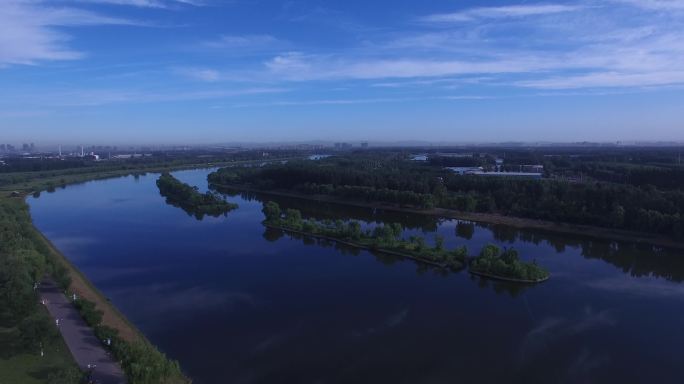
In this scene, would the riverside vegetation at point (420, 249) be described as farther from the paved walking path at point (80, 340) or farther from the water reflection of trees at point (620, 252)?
the paved walking path at point (80, 340)

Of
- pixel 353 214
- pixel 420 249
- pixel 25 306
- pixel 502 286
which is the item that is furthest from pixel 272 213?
pixel 25 306

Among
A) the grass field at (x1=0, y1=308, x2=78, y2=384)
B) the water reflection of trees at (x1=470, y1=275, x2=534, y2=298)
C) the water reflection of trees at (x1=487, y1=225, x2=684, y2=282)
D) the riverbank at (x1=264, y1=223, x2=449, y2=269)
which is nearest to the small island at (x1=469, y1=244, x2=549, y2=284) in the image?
the water reflection of trees at (x1=470, y1=275, x2=534, y2=298)

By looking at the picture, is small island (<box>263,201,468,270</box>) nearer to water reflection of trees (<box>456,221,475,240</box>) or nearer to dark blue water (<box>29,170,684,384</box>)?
dark blue water (<box>29,170,684,384</box>)

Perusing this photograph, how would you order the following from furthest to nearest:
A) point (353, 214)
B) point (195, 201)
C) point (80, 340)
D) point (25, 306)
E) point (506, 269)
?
point (195, 201) → point (353, 214) → point (506, 269) → point (25, 306) → point (80, 340)

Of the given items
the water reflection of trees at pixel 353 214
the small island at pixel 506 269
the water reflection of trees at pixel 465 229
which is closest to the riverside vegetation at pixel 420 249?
the small island at pixel 506 269

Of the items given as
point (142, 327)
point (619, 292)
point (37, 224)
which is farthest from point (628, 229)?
point (37, 224)

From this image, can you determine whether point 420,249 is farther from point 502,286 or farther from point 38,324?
point 38,324

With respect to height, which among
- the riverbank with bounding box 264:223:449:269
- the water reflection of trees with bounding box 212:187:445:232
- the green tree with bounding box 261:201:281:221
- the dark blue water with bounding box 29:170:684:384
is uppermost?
the green tree with bounding box 261:201:281:221

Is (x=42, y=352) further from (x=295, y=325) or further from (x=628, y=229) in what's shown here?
(x=628, y=229)
